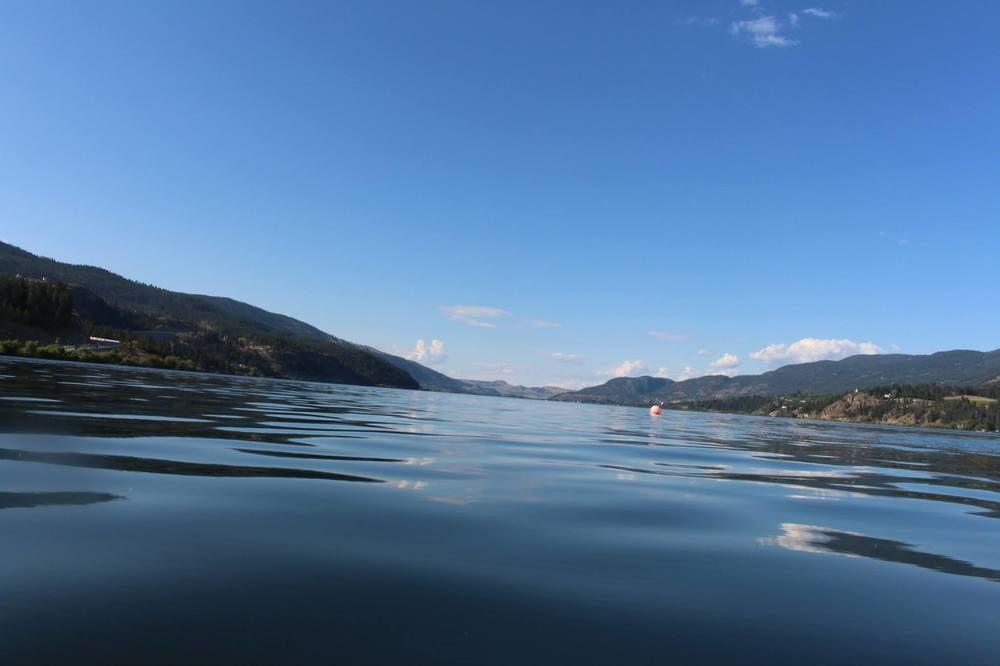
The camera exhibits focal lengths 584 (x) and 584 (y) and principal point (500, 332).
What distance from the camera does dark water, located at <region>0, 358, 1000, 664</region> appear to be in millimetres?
4305

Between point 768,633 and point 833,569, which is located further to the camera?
point 833,569

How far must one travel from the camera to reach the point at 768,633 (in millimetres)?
5000

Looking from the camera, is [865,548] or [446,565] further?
[865,548]

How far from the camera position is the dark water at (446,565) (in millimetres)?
4305

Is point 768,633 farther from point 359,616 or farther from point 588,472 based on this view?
point 588,472

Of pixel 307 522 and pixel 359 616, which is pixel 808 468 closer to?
pixel 307 522

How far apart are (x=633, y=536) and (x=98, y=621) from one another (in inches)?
249

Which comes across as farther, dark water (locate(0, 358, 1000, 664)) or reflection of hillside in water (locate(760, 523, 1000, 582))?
reflection of hillside in water (locate(760, 523, 1000, 582))

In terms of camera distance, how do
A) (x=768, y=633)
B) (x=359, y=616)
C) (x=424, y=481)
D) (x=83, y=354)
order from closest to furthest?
(x=359, y=616)
(x=768, y=633)
(x=424, y=481)
(x=83, y=354)

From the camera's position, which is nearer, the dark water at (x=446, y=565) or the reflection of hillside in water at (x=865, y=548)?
the dark water at (x=446, y=565)

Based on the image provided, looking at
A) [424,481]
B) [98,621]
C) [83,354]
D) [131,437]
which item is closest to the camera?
[98,621]

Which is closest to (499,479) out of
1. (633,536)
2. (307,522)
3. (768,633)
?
(633,536)

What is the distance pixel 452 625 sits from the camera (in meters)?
4.66

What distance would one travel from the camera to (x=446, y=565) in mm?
6203
